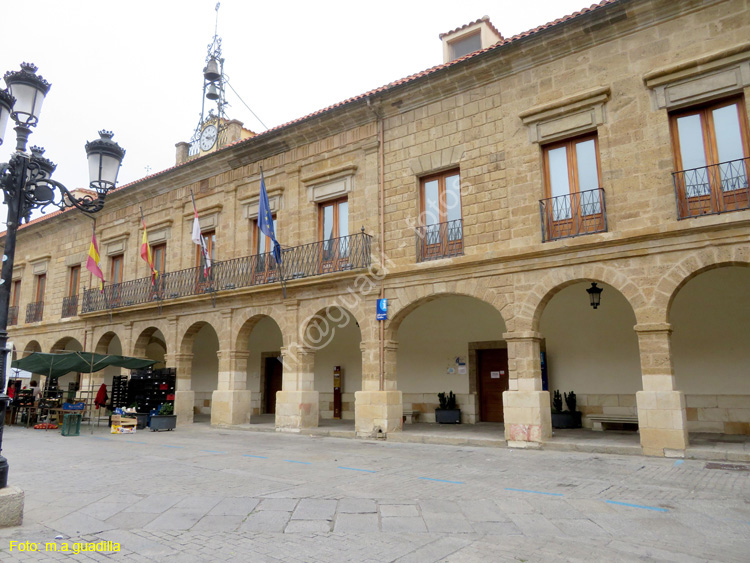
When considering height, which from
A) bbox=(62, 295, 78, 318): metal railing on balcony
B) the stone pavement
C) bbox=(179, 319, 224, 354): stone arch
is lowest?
the stone pavement

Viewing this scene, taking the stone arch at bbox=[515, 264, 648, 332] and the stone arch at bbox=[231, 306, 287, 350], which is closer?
the stone arch at bbox=[515, 264, 648, 332]

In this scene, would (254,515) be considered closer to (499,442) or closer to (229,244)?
(499,442)

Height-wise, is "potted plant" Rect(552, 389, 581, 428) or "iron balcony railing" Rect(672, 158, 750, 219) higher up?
"iron balcony railing" Rect(672, 158, 750, 219)

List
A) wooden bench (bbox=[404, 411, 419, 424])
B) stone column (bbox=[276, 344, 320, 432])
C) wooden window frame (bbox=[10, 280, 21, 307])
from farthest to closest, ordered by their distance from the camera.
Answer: wooden window frame (bbox=[10, 280, 21, 307])
wooden bench (bbox=[404, 411, 419, 424])
stone column (bbox=[276, 344, 320, 432])

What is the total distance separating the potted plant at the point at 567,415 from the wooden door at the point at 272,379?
8846 millimetres

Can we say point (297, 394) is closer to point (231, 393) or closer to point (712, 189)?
point (231, 393)

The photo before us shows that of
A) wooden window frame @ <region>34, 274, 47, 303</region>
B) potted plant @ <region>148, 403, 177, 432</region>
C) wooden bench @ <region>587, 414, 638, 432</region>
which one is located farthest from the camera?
wooden window frame @ <region>34, 274, 47, 303</region>

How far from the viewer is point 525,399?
995 cm

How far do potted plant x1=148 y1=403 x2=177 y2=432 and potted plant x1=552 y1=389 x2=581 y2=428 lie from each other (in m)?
8.87

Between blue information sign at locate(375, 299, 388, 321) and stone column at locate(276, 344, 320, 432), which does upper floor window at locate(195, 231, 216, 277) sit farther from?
blue information sign at locate(375, 299, 388, 321)

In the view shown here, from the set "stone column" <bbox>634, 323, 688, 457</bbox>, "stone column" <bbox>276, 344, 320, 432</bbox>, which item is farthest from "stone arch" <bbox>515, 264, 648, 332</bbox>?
"stone column" <bbox>276, 344, 320, 432</bbox>

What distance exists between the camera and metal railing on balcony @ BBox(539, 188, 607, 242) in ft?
32.2

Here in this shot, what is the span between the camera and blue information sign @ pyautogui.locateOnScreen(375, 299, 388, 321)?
467 inches

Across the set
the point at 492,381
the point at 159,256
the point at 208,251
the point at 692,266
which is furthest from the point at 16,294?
the point at 692,266
